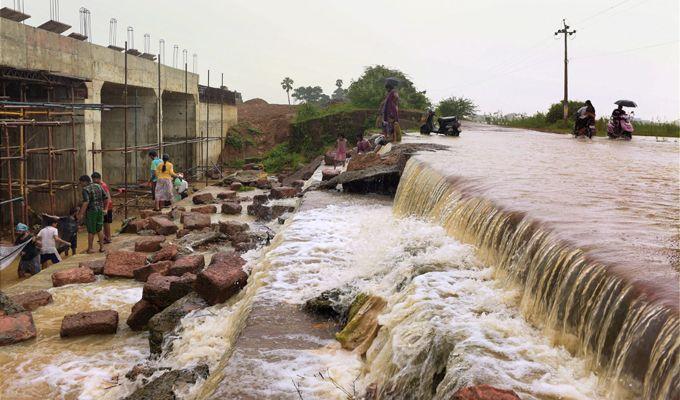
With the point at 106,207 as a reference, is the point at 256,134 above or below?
above

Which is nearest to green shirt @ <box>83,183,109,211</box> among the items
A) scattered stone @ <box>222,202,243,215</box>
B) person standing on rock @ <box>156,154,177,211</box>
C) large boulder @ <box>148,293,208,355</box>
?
person standing on rock @ <box>156,154,177,211</box>

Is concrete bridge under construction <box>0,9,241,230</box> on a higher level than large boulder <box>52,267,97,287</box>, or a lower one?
higher

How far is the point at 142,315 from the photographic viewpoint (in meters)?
7.48

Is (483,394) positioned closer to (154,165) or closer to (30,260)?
(30,260)

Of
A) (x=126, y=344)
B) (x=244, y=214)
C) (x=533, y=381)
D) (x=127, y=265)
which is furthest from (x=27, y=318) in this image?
(x=244, y=214)

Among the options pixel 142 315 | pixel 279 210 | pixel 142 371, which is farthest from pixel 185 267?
pixel 279 210

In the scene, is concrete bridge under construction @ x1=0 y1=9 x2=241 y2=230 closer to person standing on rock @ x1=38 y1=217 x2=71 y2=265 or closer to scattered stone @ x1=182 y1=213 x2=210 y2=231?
person standing on rock @ x1=38 y1=217 x2=71 y2=265

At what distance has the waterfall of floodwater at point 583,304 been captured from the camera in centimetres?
290

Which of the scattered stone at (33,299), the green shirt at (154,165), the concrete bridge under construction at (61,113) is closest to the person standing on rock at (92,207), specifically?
the concrete bridge under construction at (61,113)

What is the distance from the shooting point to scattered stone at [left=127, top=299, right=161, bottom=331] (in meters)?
7.46

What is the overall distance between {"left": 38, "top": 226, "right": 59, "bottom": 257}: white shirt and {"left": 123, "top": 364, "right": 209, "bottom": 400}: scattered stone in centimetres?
698

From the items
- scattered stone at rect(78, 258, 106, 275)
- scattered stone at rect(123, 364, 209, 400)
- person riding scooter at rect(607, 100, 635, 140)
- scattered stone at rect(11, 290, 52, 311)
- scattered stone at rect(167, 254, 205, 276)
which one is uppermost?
person riding scooter at rect(607, 100, 635, 140)

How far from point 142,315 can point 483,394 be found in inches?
221

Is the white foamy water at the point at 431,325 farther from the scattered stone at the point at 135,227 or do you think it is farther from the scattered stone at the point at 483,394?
the scattered stone at the point at 135,227
